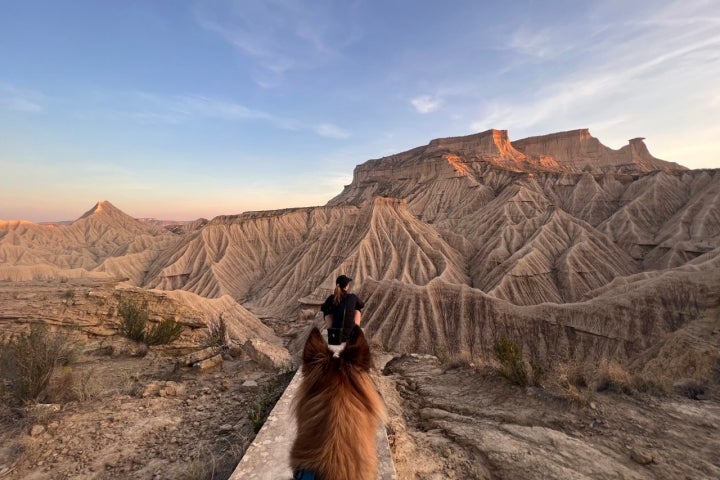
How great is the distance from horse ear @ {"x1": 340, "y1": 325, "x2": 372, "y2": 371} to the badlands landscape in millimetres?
2981

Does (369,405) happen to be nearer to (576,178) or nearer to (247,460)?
(247,460)

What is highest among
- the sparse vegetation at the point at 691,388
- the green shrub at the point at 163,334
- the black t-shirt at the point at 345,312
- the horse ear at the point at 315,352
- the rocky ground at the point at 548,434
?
the horse ear at the point at 315,352

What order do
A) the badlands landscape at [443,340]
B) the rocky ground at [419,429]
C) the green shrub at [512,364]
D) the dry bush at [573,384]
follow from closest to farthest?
the rocky ground at [419,429] → the badlands landscape at [443,340] → the dry bush at [573,384] → the green shrub at [512,364]

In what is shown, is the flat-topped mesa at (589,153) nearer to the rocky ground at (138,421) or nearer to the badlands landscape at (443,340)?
the badlands landscape at (443,340)

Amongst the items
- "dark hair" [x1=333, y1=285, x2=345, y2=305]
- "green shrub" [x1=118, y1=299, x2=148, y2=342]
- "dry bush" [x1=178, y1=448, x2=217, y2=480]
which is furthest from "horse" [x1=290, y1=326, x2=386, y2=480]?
"green shrub" [x1=118, y1=299, x2=148, y2=342]

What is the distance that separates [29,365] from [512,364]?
9380 mm

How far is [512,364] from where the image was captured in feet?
23.0

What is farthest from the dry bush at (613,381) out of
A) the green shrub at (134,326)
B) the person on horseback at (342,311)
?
the green shrub at (134,326)

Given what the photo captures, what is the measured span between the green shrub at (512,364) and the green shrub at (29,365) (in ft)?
29.2

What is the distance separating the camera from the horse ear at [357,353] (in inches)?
80.4

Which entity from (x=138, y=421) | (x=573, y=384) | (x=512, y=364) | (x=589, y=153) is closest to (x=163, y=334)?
(x=138, y=421)

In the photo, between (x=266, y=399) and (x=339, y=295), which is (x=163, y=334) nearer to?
(x=266, y=399)

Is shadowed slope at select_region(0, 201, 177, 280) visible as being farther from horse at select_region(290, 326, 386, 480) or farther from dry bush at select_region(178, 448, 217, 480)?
horse at select_region(290, 326, 386, 480)

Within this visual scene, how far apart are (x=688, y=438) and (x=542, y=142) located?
435 ft
